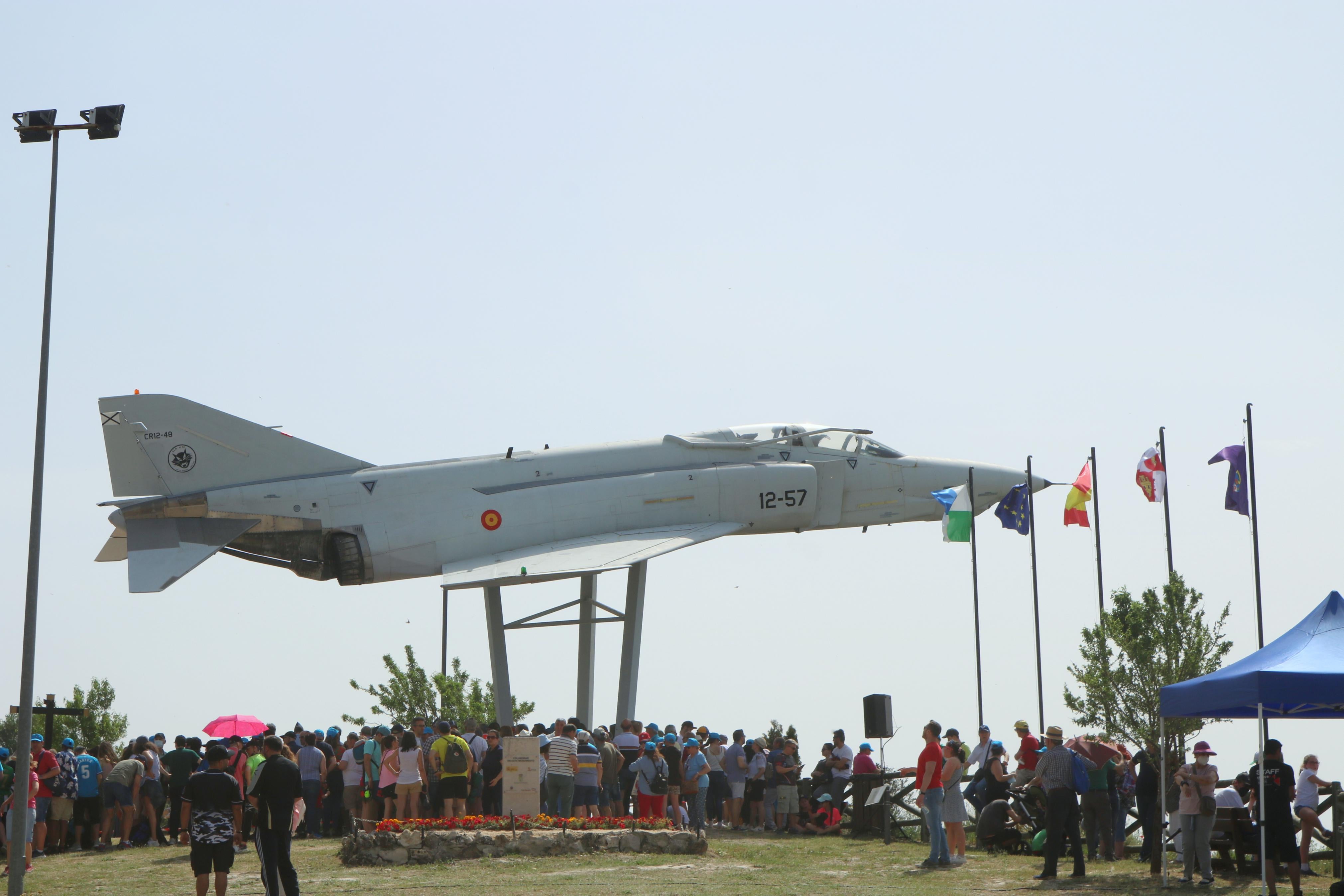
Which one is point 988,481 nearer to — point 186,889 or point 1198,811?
point 1198,811

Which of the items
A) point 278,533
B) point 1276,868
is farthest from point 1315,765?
point 278,533

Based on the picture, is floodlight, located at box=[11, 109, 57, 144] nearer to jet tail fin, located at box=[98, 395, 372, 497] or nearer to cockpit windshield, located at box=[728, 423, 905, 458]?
jet tail fin, located at box=[98, 395, 372, 497]

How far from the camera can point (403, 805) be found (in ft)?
58.3

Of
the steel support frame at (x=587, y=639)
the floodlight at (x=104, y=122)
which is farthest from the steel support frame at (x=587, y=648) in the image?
the floodlight at (x=104, y=122)

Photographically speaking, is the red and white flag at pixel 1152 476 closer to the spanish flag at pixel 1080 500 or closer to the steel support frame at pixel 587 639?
the spanish flag at pixel 1080 500

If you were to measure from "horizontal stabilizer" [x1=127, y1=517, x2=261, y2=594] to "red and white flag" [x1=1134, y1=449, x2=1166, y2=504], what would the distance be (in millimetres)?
17565

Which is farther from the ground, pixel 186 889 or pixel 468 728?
pixel 468 728

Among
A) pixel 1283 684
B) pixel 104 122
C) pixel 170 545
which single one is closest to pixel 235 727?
pixel 170 545

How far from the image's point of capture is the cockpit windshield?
25.4 metres

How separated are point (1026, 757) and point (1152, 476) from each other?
12.3 metres

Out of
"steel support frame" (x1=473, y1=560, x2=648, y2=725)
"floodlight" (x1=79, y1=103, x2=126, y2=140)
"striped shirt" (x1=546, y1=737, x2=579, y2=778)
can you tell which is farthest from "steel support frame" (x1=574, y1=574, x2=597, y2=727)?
"floodlight" (x1=79, y1=103, x2=126, y2=140)

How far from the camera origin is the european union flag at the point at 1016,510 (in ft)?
89.0

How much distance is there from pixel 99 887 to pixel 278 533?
9.59 meters

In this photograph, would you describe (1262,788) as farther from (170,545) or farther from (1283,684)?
(170,545)
